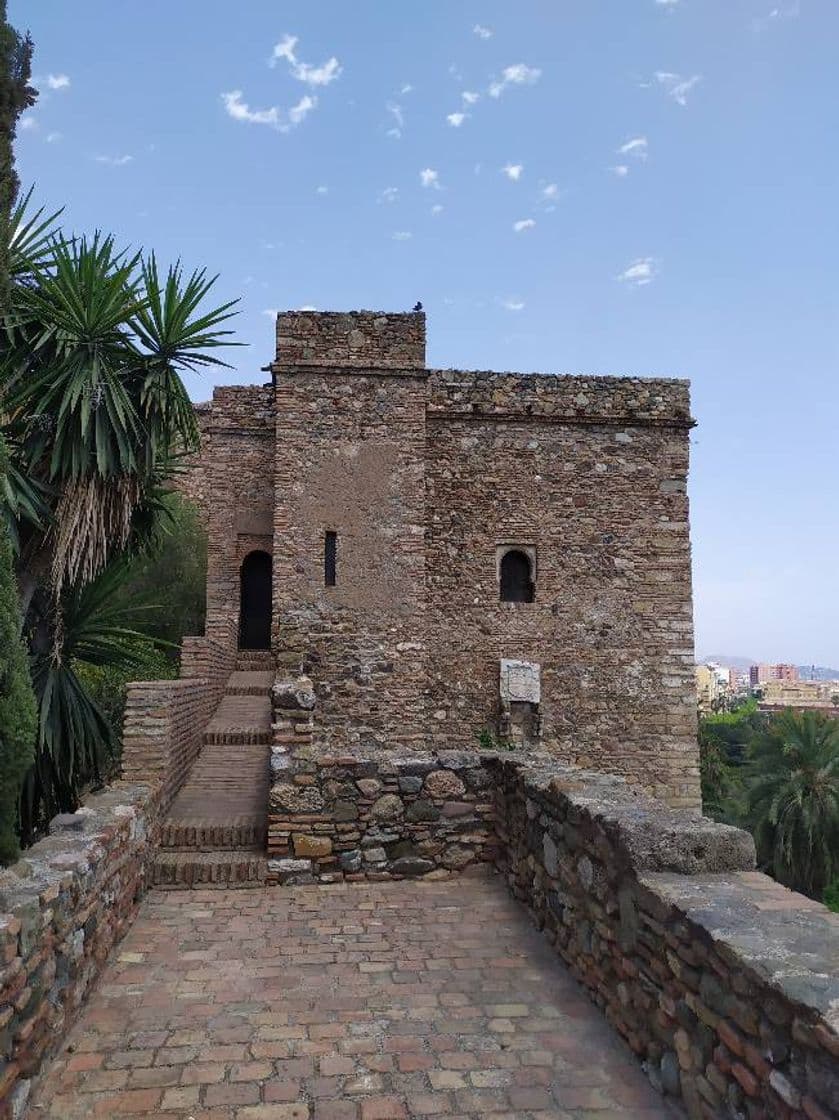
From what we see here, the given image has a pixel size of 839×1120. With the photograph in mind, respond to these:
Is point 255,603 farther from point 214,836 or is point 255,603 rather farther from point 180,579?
point 214,836

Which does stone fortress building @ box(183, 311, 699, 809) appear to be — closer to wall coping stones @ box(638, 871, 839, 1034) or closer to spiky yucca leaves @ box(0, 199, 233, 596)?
spiky yucca leaves @ box(0, 199, 233, 596)

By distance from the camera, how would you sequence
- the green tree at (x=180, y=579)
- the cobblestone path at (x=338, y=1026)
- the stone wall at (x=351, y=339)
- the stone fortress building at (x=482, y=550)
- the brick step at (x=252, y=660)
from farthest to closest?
the green tree at (x=180, y=579)
the brick step at (x=252, y=660)
the stone wall at (x=351, y=339)
the stone fortress building at (x=482, y=550)
the cobblestone path at (x=338, y=1026)

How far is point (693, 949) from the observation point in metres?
3.16

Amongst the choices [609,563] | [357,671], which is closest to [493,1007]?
[357,671]

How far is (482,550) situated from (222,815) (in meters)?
6.26

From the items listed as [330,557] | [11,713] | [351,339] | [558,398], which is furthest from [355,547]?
[11,713]

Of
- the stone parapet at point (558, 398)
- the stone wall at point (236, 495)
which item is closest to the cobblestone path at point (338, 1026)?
the stone parapet at point (558, 398)

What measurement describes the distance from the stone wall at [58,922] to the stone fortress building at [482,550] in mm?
5802

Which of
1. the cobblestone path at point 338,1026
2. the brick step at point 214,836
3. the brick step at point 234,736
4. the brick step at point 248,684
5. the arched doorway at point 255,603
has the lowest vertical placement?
the cobblestone path at point 338,1026

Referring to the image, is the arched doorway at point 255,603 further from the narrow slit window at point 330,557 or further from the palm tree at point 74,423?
the palm tree at point 74,423

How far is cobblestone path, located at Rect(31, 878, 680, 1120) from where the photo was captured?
10.8ft

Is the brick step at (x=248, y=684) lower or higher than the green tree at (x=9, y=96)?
lower

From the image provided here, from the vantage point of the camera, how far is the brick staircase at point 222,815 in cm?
609

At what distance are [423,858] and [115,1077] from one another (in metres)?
3.16
